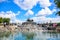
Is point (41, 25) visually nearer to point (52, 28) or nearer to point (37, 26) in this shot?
point (37, 26)

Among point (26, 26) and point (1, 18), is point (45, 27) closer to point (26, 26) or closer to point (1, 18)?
point (26, 26)

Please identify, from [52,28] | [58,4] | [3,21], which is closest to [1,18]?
[3,21]

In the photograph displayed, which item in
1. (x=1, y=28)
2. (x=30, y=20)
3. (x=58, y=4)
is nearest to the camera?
(x=58, y=4)

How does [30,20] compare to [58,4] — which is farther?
[30,20]

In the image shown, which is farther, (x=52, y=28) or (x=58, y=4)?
(x=52, y=28)

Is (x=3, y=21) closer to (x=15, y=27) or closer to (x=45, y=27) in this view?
(x=15, y=27)

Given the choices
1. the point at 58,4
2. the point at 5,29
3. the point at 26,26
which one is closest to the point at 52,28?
the point at 26,26

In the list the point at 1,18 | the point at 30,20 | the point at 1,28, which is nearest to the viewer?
the point at 1,28

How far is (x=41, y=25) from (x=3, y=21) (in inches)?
553

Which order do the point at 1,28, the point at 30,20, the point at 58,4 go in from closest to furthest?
the point at 58,4 → the point at 1,28 → the point at 30,20

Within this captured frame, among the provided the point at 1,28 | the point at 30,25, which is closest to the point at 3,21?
the point at 1,28

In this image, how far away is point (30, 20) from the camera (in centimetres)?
6594

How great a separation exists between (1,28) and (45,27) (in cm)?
1659

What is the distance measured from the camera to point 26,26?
2638 inches
